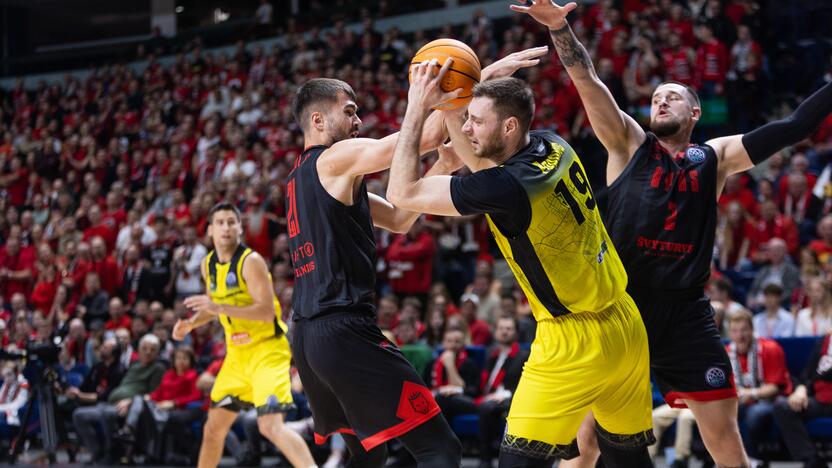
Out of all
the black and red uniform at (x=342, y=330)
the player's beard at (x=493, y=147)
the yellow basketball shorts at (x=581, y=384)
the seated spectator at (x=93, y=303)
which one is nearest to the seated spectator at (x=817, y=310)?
the yellow basketball shorts at (x=581, y=384)

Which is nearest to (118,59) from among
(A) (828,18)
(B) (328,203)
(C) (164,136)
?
(C) (164,136)

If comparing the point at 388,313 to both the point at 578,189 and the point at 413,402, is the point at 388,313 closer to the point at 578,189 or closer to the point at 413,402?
the point at 413,402

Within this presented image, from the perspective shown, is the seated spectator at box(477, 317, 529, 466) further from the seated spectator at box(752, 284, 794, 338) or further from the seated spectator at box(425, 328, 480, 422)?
the seated spectator at box(752, 284, 794, 338)

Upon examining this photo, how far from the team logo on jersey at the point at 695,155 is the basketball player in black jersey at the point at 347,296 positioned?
1045 millimetres

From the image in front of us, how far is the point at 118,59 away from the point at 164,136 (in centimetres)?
600

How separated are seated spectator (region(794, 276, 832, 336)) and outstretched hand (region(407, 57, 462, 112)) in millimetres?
6000

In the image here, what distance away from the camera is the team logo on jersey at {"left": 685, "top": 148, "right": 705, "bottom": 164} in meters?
4.90

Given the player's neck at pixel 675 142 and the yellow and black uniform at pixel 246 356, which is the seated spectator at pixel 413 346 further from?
the player's neck at pixel 675 142

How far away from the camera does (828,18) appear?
1416 cm

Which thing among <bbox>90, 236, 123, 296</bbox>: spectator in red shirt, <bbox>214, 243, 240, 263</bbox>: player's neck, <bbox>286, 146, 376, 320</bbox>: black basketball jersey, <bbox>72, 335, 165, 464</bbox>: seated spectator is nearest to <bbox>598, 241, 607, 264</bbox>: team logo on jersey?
<bbox>286, 146, 376, 320</bbox>: black basketball jersey

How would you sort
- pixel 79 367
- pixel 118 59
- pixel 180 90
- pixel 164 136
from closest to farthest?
pixel 79 367 < pixel 164 136 < pixel 180 90 < pixel 118 59

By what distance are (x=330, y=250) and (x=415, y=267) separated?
7275 mm

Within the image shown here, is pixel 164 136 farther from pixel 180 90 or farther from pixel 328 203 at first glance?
pixel 328 203

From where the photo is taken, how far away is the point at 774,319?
9.34 metres
